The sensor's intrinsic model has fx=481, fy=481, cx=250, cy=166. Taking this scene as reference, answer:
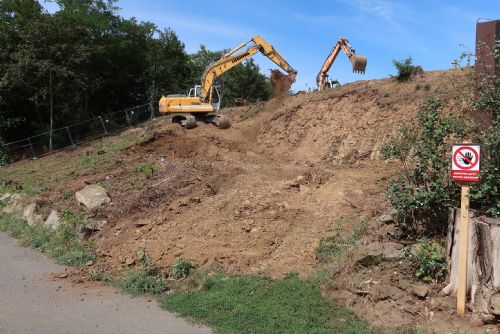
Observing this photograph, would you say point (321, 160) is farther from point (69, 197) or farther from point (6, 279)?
point (6, 279)

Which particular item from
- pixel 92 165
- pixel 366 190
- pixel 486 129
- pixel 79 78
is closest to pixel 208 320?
pixel 486 129

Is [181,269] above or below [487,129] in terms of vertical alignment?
below

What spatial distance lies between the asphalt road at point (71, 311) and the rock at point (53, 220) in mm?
2894

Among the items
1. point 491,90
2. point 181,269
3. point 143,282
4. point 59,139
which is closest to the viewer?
point 491,90

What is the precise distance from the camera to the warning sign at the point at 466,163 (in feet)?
18.1

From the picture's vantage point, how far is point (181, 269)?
8164mm

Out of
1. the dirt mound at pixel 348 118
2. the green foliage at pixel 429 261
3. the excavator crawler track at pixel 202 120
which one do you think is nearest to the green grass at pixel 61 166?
the excavator crawler track at pixel 202 120

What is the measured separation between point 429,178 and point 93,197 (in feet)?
29.3

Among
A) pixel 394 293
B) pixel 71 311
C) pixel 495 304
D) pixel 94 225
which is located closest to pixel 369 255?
pixel 394 293

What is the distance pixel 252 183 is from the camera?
1216 centimetres

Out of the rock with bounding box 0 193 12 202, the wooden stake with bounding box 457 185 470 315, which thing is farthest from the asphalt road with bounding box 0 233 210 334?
the rock with bounding box 0 193 12 202

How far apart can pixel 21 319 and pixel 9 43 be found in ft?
74.3

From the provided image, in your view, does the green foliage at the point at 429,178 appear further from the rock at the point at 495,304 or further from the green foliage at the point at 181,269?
the green foliage at the point at 181,269

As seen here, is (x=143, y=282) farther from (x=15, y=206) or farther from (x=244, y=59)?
(x=244, y=59)
